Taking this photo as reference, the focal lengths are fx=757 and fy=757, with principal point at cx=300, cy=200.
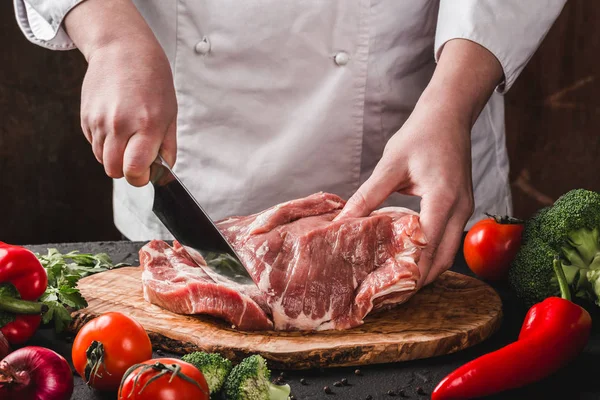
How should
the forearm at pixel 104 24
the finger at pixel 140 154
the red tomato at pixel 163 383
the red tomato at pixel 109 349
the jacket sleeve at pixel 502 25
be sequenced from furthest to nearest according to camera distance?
the jacket sleeve at pixel 502 25 → the forearm at pixel 104 24 → the finger at pixel 140 154 → the red tomato at pixel 109 349 → the red tomato at pixel 163 383

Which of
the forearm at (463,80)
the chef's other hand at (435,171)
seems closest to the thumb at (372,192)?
the chef's other hand at (435,171)

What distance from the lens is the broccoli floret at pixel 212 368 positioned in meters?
1.68

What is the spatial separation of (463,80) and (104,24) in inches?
45.1

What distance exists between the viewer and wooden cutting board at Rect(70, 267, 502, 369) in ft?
6.40

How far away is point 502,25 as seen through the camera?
254cm

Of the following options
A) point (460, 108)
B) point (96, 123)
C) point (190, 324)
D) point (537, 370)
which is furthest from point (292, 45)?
point (537, 370)

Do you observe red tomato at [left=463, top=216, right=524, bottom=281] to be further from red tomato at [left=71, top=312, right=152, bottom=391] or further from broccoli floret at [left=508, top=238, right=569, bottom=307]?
red tomato at [left=71, top=312, right=152, bottom=391]

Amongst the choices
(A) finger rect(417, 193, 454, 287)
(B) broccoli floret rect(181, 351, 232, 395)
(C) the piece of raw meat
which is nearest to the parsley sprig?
(C) the piece of raw meat

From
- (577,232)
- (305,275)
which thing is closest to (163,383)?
(305,275)

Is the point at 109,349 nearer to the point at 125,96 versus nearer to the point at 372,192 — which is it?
the point at 125,96

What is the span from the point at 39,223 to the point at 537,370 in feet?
11.4

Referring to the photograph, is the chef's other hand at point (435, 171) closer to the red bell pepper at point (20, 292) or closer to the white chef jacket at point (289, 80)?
the white chef jacket at point (289, 80)

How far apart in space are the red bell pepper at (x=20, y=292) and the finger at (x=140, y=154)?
1.22ft

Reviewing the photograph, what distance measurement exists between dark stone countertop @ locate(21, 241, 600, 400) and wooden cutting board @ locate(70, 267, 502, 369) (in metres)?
0.03
